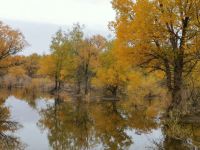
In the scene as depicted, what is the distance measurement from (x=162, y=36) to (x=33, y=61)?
101 metres

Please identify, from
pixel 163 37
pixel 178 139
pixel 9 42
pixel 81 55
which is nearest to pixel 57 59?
pixel 81 55

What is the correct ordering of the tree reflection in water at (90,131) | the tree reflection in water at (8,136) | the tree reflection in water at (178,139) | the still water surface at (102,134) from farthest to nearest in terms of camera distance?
the tree reflection in water at (90,131)
the still water surface at (102,134)
the tree reflection in water at (8,136)
the tree reflection in water at (178,139)

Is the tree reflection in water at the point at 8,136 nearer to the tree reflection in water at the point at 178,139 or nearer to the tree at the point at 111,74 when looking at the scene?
the tree reflection in water at the point at 178,139

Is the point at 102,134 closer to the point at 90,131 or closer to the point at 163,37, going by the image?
the point at 90,131

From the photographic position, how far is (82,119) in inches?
1212

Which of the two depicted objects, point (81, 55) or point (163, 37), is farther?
point (81, 55)

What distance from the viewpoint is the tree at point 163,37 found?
86.2ft

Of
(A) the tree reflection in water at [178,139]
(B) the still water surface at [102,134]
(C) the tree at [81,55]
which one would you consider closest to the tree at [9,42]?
(C) the tree at [81,55]

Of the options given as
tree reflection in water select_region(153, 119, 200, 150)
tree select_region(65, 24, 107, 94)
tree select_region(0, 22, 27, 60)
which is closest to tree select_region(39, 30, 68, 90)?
tree select_region(65, 24, 107, 94)

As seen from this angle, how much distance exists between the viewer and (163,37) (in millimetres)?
27359

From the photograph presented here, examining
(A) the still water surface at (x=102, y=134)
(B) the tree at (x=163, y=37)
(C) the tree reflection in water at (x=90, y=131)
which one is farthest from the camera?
(B) the tree at (x=163, y=37)

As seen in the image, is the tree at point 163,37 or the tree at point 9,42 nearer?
the tree at point 163,37

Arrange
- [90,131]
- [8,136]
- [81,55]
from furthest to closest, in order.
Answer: [81,55] → [90,131] → [8,136]

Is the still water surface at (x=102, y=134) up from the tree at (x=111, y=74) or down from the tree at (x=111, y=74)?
down
